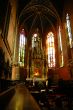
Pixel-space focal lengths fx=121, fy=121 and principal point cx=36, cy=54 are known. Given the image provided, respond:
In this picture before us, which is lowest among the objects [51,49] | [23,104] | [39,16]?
[23,104]

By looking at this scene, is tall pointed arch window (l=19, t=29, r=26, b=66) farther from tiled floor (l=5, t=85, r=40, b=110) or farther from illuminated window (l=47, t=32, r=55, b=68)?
tiled floor (l=5, t=85, r=40, b=110)

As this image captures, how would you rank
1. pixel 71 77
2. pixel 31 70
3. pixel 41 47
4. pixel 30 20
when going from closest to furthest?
1. pixel 71 77
2. pixel 31 70
3. pixel 41 47
4. pixel 30 20

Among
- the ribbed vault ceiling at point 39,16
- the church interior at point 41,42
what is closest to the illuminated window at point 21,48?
the church interior at point 41,42

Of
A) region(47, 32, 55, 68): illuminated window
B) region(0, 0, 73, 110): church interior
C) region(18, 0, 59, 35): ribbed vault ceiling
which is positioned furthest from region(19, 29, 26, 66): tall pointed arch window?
region(47, 32, 55, 68): illuminated window

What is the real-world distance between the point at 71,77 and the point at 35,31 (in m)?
A: 12.2

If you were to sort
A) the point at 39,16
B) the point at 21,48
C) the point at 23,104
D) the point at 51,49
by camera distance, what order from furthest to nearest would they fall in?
the point at 39,16, the point at 51,49, the point at 21,48, the point at 23,104

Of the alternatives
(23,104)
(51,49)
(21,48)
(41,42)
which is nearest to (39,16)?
(41,42)

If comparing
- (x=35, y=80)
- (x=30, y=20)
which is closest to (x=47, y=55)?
(x=35, y=80)

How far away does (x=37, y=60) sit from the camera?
60.0 feet

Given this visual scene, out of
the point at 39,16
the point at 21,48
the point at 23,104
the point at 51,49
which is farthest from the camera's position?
the point at 39,16

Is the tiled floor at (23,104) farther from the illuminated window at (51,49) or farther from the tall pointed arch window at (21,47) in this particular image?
the illuminated window at (51,49)

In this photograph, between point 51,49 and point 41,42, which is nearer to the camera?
point 51,49

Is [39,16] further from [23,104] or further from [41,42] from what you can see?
[23,104]

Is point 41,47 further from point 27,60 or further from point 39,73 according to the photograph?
point 39,73
